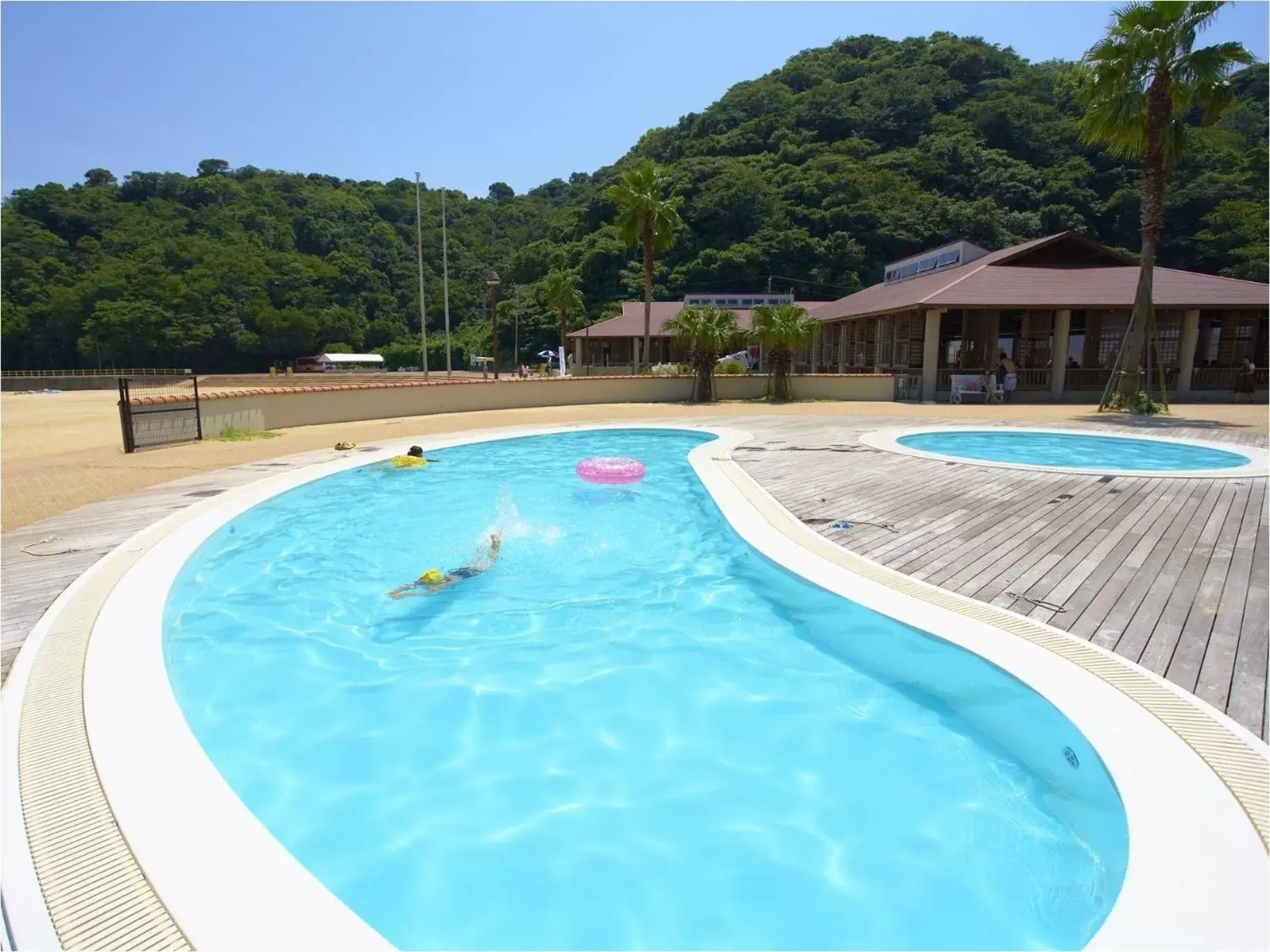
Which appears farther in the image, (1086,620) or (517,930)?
(1086,620)

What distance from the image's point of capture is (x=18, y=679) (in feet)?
12.3

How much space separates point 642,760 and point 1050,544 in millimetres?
4430

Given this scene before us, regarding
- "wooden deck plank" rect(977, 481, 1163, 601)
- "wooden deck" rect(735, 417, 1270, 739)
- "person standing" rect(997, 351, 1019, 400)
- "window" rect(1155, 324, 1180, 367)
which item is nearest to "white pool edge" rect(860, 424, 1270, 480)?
"wooden deck" rect(735, 417, 1270, 739)

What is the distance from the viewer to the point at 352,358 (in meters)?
73.2

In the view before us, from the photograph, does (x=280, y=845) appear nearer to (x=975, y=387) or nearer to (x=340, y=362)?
(x=975, y=387)

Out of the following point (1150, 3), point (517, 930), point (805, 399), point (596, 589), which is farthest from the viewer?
point (805, 399)

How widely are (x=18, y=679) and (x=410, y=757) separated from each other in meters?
2.15

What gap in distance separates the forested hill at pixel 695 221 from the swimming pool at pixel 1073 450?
145ft

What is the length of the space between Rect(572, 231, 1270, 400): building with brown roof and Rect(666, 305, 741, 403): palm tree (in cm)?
621

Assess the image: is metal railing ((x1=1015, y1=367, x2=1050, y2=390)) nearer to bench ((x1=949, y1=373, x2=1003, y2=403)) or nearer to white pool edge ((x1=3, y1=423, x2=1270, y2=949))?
bench ((x1=949, y1=373, x2=1003, y2=403))

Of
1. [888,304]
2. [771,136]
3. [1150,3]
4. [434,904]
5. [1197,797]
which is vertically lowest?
[434,904]

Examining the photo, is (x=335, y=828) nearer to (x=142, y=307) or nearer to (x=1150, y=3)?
(x=1150, y=3)

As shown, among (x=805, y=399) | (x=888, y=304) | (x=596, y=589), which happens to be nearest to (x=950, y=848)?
(x=596, y=589)

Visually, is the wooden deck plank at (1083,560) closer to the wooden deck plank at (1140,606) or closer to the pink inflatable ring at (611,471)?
the wooden deck plank at (1140,606)
